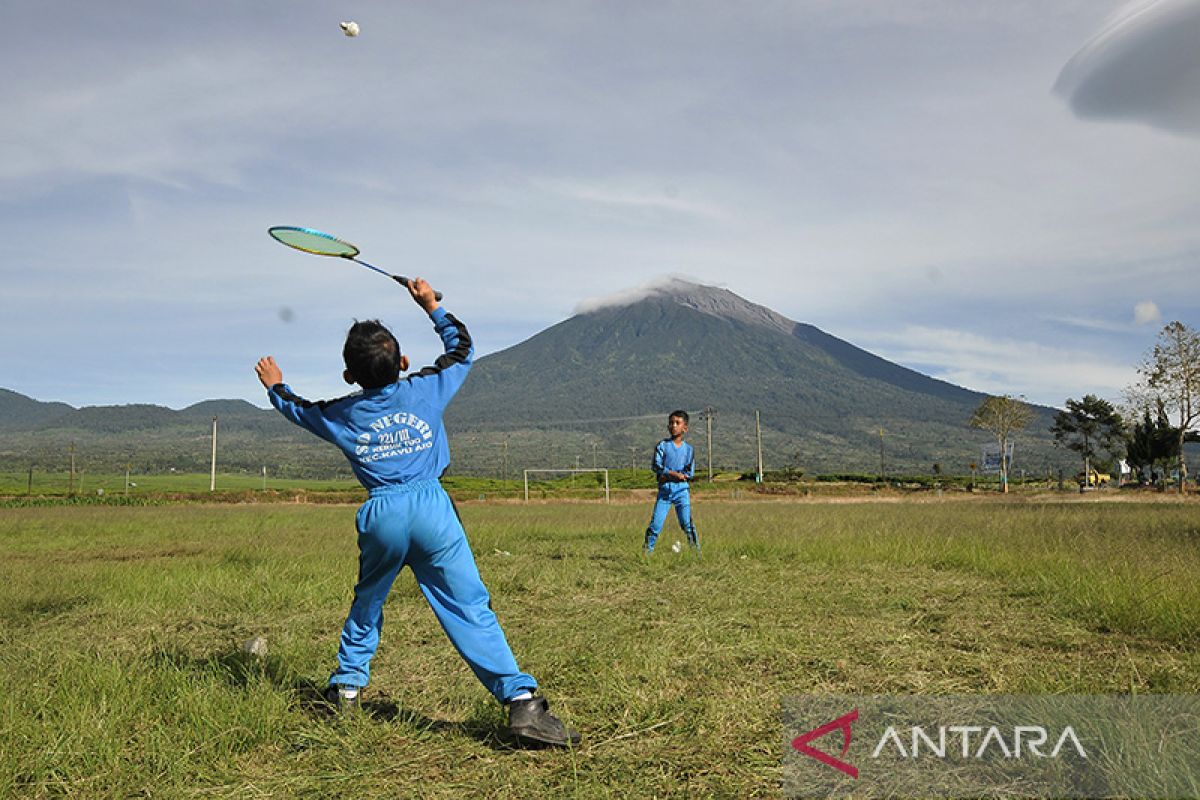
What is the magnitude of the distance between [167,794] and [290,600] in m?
4.95

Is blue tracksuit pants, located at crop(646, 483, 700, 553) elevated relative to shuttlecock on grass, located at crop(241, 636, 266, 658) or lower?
elevated

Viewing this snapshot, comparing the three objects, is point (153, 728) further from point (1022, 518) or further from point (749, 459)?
point (749, 459)

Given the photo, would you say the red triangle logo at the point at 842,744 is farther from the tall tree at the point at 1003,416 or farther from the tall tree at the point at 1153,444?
the tall tree at the point at 1003,416

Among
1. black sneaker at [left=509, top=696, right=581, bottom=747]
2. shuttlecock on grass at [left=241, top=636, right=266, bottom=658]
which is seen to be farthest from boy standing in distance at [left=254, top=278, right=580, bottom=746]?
shuttlecock on grass at [left=241, top=636, right=266, bottom=658]

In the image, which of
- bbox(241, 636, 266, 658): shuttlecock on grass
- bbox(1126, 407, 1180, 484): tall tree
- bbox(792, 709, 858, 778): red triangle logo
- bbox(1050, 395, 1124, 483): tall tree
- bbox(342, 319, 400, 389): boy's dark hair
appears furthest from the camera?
bbox(1050, 395, 1124, 483): tall tree

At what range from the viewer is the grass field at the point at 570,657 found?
3.70 meters

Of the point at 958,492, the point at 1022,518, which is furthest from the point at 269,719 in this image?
the point at 958,492

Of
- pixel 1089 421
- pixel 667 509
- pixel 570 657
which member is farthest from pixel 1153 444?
pixel 570 657

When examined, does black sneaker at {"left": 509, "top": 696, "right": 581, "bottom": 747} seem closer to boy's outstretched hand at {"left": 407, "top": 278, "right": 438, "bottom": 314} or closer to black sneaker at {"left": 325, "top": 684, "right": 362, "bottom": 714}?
black sneaker at {"left": 325, "top": 684, "right": 362, "bottom": 714}

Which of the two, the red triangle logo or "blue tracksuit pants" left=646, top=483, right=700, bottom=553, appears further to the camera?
"blue tracksuit pants" left=646, top=483, right=700, bottom=553

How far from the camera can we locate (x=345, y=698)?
4445 mm

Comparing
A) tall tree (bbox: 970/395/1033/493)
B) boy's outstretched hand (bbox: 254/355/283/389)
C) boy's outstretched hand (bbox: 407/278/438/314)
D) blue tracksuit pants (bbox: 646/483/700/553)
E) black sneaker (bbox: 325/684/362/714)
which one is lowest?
black sneaker (bbox: 325/684/362/714)

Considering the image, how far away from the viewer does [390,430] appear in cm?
432

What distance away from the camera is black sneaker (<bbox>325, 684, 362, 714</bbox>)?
14.5ft
